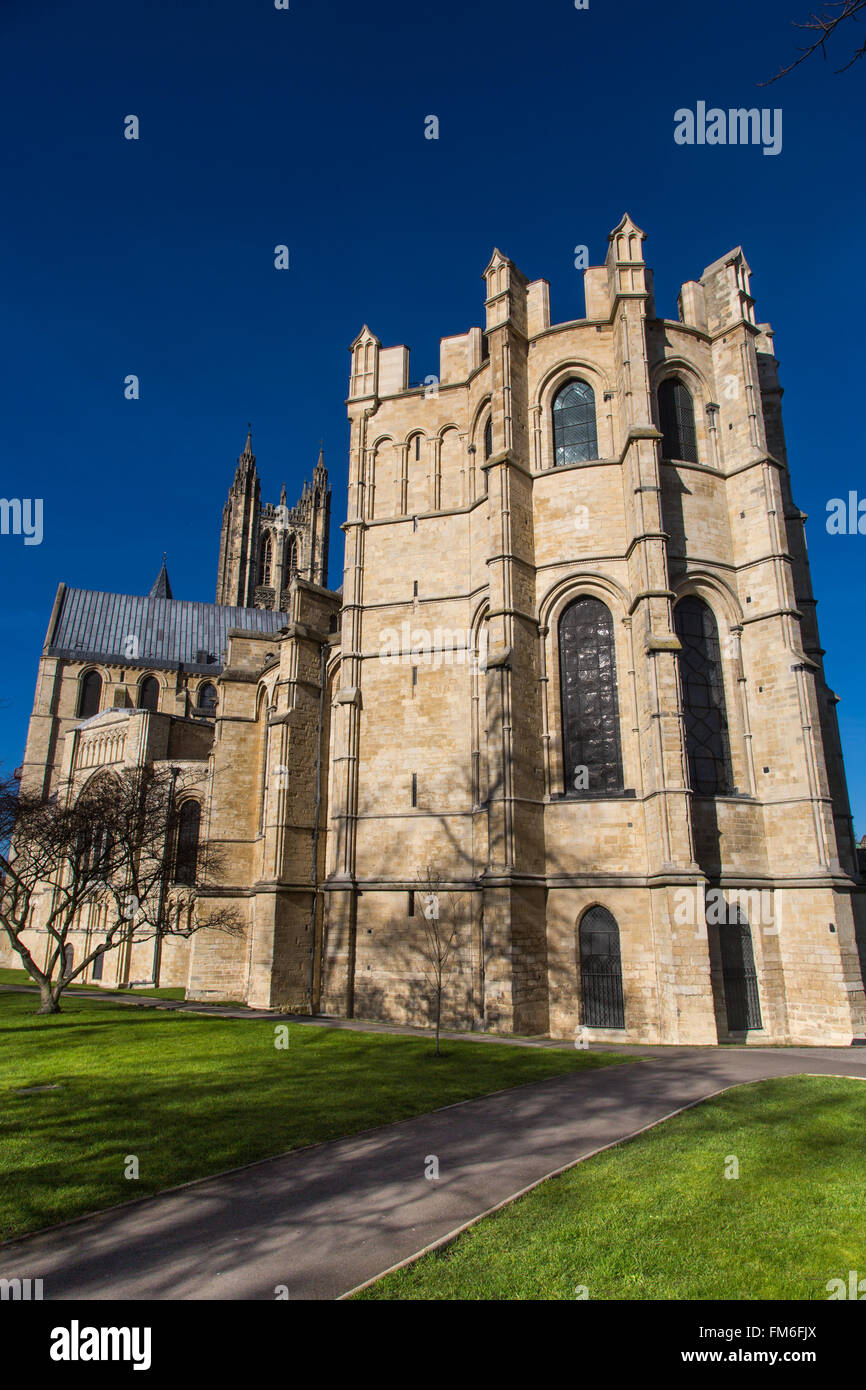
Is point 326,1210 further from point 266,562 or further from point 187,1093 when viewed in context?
point 266,562

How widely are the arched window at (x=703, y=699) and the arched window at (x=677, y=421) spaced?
168 inches

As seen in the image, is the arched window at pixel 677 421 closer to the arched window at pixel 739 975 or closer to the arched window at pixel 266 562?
the arched window at pixel 739 975

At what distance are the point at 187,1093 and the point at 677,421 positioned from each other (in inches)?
763

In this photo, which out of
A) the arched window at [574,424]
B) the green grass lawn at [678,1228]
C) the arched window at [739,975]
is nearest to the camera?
the green grass lawn at [678,1228]

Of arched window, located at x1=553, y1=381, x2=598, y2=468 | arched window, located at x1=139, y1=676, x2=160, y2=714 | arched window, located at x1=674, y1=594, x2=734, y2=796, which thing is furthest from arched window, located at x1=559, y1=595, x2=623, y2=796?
arched window, located at x1=139, y1=676, x2=160, y2=714

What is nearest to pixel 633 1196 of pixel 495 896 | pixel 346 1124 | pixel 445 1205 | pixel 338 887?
pixel 445 1205

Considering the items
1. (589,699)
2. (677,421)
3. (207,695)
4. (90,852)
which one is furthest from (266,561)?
(589,699)

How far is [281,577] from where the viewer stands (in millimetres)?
72188

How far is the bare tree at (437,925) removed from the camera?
1947 centimetres

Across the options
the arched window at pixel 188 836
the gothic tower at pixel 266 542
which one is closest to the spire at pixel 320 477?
the gothic tower at pixel 266 542

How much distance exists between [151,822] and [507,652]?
495 inches

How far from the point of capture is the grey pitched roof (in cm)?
5153

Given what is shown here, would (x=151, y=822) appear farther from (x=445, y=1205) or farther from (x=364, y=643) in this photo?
(x=445, y=1205)

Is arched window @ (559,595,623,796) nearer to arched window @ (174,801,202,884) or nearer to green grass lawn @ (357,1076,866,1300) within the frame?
green grass lawn @ (357,1076,866,1300)
